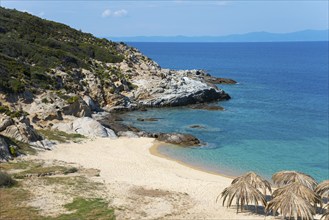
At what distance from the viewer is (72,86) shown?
54.5 metres

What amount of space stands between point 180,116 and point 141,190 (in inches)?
1204

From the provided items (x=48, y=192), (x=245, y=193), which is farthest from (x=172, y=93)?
(x=245, y=193)

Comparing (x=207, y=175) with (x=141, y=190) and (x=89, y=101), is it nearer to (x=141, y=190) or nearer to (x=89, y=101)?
(x=141, y=190)

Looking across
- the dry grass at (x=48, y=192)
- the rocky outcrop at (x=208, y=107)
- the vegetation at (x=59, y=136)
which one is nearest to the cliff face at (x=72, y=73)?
the rocky outcrop at (x=208, y=107)

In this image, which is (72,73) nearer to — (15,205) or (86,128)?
(86,128)

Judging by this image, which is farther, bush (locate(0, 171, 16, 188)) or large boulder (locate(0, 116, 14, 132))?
large boulder (locate(0, 116, 14, 132))

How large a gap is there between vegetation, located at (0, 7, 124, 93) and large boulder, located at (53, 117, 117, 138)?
325 inches

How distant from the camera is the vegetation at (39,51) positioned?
4866 centimetres

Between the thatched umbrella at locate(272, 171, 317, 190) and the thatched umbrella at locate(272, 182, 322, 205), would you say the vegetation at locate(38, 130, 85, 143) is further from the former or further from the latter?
the thatched umbrella at locate(272, 182, 322, 205)

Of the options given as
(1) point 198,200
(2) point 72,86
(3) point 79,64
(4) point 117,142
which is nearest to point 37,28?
(3) point 79,64

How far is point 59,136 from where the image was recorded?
1446 inches

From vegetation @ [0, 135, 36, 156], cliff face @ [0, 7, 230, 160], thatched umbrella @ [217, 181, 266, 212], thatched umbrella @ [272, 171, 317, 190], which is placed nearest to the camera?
thatched umbrella @ [217, 181, 266, 212]

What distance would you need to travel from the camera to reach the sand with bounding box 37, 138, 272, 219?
20.8 metres

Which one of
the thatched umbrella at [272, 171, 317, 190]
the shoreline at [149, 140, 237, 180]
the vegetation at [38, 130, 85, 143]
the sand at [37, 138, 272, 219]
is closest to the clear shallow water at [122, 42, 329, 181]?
the shoreline at [149, 140, 237, 180]
